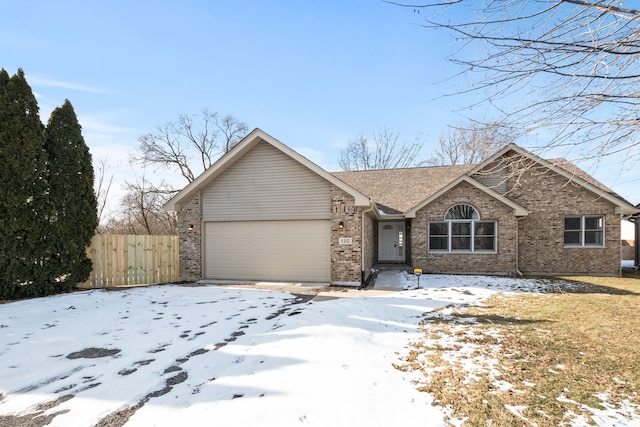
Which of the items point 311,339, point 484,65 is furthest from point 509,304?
point 484,65

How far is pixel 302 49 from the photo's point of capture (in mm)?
7934

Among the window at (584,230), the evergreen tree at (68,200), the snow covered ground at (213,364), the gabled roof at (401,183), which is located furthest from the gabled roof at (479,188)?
the evergreen tree at (68,200)

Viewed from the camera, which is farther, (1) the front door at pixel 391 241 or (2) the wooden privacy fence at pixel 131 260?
(1) the front door at pixel 391 241

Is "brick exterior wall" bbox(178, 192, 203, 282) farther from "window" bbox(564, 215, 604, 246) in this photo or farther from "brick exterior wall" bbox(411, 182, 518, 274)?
"window" bbox(564, 215, 604, 246)

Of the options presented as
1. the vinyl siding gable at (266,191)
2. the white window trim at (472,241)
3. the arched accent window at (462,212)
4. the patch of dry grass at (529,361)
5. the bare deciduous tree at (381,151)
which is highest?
the bare deciduous tree at (381,151)

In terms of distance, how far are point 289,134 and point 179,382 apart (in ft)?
60.0

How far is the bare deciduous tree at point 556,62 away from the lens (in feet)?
9.98

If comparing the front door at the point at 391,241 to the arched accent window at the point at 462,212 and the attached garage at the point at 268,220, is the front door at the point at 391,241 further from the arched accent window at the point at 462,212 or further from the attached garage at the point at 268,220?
the attached garage at the point at 268,220

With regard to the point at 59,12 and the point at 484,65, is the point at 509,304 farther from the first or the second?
the point at 59,12

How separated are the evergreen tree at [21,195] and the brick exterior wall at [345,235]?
9002mm

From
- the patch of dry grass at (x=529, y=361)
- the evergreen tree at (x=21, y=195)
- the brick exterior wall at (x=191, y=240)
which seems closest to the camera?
the patch of dry grass at (x=529, y=361)

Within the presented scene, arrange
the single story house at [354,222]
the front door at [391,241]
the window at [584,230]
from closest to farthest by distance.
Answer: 1. the single story house at [354,222]
2. the window at [584,230]
3. the front door at [391,241]

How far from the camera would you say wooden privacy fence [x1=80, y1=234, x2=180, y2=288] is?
1034 cm

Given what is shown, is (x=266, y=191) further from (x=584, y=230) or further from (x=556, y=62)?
(x=584, y=230)
